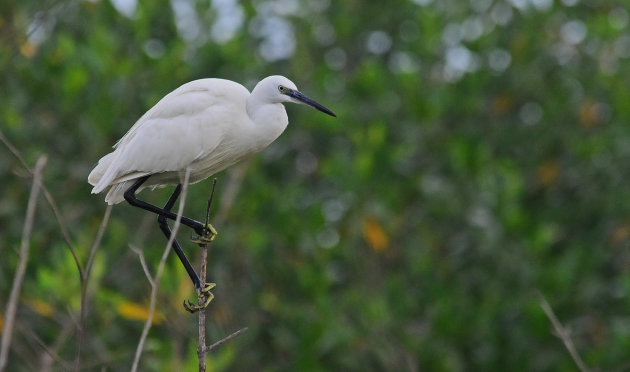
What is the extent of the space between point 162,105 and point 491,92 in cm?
638

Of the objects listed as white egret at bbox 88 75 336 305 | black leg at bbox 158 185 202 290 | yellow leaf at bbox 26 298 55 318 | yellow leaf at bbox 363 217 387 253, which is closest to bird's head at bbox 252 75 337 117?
white egret at bbox 88 75 336 305

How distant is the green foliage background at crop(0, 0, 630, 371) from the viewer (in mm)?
6812

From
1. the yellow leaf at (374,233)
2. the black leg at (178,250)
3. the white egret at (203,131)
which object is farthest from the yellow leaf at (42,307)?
the yellow leaf at (374,233)

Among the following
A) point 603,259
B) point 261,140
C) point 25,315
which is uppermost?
point 261,140

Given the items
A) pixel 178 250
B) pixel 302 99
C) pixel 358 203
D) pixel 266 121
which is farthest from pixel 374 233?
pixel 266 121

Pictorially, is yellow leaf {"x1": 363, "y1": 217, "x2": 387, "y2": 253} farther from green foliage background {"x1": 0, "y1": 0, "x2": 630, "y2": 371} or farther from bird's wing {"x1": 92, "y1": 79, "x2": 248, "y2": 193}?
bird's wing {"x1": 92, "y1": 79, "x2": 248, "y2": 193}

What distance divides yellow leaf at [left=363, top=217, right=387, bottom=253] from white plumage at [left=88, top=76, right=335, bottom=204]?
150 inches

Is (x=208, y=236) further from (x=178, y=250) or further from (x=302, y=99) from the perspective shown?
(x=302, y=99)

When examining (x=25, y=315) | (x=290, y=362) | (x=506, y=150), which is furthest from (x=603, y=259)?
(x=25, y=315)

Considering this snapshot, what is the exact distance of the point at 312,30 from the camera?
1053cm

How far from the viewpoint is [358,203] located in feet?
24.9

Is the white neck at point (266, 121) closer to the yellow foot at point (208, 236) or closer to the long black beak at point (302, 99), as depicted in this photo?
the long black beak at point (302, 99)

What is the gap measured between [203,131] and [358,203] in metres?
3.99

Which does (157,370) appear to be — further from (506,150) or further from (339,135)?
(506,150)
